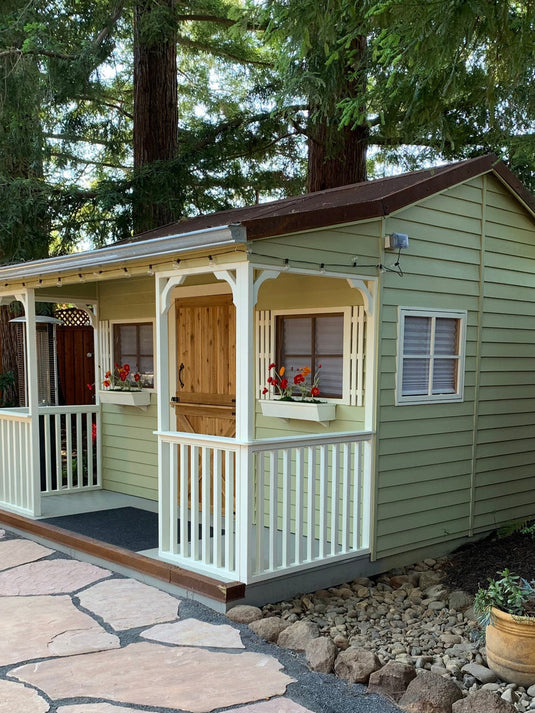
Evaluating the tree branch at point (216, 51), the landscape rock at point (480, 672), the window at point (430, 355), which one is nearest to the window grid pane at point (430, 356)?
the window at point (430, 355)

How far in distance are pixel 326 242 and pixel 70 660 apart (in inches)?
110

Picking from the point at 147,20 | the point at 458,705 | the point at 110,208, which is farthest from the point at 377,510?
the point at 147,20

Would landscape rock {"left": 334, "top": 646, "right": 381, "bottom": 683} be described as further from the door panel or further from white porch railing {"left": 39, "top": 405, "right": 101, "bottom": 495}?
white porch railing {"left": 39, "top": 405, "right": 101, "bottom": 495}

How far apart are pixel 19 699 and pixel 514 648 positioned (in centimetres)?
231

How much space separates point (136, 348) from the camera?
676cm

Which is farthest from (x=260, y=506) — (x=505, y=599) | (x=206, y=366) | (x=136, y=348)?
(x=136, y=348)

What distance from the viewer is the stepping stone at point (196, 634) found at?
140 inches

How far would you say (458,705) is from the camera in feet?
9.54

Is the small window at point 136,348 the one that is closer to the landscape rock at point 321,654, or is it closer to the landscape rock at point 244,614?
the landscape rock at point 244,614

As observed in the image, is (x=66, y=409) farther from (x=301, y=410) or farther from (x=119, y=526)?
(x=301, y=410)

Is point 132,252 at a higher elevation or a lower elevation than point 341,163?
lower

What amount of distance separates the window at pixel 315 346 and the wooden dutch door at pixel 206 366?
49 centimetres

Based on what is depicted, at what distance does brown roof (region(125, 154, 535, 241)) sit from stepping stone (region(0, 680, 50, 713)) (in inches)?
98.6

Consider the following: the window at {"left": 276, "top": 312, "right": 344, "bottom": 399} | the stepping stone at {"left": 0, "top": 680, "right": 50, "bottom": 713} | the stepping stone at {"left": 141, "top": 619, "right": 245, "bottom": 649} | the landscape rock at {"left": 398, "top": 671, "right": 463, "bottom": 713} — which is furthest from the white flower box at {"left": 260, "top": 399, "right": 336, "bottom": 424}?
the stepping stone at {"left": 0, "top": 680, "right": 50, "bottom": 713}
